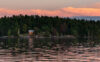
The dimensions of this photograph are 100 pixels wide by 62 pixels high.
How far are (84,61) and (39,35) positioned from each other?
17011cm

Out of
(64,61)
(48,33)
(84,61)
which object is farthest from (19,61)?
(48,33)

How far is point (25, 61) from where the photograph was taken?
93.4ft

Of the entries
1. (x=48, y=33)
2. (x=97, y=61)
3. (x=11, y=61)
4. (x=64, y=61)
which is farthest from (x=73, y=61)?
(x=48, y=33)

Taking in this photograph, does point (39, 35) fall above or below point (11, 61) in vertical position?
below

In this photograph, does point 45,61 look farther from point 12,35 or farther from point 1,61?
point 12,35

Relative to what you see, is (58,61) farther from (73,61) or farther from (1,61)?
(1,61)

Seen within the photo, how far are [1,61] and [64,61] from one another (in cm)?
772

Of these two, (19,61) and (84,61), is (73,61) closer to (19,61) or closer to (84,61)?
(84,61)

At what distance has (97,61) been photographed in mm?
28688

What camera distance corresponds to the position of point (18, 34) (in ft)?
652

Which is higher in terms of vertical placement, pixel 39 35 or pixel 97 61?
pixel 97 61

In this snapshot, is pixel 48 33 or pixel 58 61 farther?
pixel 48 33

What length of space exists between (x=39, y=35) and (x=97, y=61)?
17019 centimetres

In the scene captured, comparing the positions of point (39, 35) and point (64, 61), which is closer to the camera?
point (64, 61)
